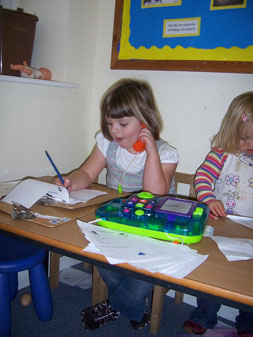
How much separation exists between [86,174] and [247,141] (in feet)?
2.25

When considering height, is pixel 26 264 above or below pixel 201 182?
below

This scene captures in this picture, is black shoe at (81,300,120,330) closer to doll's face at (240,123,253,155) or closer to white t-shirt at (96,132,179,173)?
white t-shirt at (96,132,179,173)

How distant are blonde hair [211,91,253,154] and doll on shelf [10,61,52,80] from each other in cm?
86

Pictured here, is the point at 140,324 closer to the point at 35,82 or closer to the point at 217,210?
the point at 217,210

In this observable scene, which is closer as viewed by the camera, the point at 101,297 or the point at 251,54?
the point at 251,54

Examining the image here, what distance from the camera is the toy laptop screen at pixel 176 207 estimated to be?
0.77 m

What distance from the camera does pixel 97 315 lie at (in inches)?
54.4

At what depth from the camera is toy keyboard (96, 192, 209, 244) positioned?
0.73m

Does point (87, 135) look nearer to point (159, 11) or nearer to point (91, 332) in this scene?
point (159, 11)

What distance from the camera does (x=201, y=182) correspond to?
1.28m

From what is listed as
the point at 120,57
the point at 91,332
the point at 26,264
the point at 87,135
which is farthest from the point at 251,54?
the point at 91,332

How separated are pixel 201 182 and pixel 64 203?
0.59 m

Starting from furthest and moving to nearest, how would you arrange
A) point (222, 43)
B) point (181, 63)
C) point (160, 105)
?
point (160, 105) < point (181, 63) < point (222, 43)

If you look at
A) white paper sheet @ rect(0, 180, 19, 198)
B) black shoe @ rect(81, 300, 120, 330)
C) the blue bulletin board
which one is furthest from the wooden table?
the blue bulletin board
